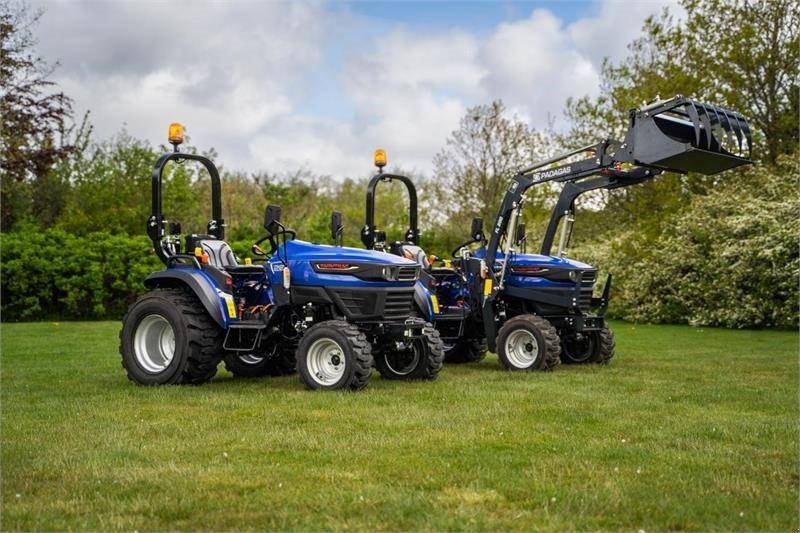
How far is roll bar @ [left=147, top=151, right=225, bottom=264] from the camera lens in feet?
34.3

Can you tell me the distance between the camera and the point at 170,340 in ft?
35.5

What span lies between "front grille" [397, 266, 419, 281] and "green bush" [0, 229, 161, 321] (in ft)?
48.8

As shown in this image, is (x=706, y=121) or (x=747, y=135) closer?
(x=706, y=121)

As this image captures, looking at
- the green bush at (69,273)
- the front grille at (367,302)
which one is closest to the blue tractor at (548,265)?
the front grille at (367,302)

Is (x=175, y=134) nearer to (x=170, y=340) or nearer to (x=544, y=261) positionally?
(x=170, y=340)

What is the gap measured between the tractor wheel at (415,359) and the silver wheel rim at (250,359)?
146 cm

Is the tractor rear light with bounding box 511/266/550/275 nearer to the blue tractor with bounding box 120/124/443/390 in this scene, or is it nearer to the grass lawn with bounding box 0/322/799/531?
the grass lawn with bounding box 0/322/799/531

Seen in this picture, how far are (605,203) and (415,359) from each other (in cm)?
1862

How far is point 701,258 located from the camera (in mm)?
22875

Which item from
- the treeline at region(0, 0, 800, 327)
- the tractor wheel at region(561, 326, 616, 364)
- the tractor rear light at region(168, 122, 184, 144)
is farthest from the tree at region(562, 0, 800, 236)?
the tractor rear light at region(168, 122, 184, 144)

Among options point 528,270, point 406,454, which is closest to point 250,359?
point 528,270

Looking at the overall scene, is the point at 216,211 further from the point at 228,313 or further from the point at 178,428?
the point at 178,428

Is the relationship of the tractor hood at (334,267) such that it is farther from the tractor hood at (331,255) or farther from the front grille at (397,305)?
the front grille at (397,305)

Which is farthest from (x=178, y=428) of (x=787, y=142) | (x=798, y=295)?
(x=787, y=142)
